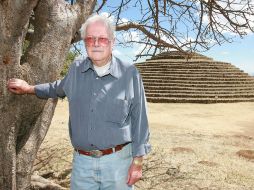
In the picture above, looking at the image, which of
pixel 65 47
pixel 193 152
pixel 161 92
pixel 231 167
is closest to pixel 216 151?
pixel 193 152

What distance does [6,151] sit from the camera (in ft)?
10.9

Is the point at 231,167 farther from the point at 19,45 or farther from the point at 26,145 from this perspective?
the point at 19,45

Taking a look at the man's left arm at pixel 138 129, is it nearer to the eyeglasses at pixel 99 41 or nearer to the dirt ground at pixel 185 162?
the eyeglasses at pixel 99 41

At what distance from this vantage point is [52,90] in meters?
3.01

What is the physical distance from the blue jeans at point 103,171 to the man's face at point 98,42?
67cm

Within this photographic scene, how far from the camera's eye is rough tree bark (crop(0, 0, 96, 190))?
326 centimetres

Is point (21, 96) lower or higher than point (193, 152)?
higher

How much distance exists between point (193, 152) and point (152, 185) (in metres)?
2.46

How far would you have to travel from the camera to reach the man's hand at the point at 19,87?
3.22 meters

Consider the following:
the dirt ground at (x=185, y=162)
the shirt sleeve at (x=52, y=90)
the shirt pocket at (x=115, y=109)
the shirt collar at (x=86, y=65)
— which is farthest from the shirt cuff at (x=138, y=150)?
the dirt ground at (x=185, y=162)

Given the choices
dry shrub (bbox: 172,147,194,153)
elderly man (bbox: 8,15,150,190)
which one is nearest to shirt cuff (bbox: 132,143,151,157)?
elderly man (bbox: 8,15,150,190)

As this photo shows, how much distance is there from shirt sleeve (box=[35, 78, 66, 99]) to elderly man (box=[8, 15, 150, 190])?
273 millimetres

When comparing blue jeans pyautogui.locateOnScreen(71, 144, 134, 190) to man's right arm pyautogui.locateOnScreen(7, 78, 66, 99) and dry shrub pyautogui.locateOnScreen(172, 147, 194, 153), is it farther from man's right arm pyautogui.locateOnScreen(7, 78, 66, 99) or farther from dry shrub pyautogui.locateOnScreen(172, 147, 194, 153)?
dry shrub pyautogui.locateOnScreen(172, 147, 194, 153)

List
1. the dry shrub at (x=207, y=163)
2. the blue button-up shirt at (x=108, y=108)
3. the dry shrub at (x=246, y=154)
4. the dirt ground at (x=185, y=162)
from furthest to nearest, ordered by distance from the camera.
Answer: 1. the dry shrub at (x=246, y=154)
2. the dry shrub at (x=207, y=163)
3. the dirt ground at (x=185, y=162)
4. the blue button-up shirt at (x=108, y=108)
